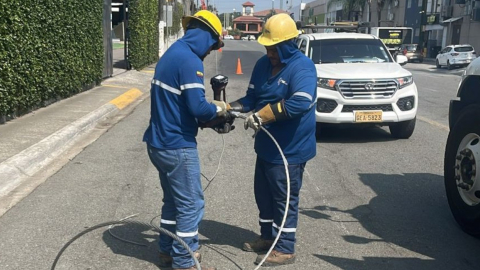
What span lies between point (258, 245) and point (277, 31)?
1780 millimetres

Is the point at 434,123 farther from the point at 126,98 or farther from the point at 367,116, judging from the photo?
the point at 126,98

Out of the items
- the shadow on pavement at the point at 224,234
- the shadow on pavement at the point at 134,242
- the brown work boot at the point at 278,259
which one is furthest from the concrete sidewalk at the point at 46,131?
the brown work boot at the point at 278,259

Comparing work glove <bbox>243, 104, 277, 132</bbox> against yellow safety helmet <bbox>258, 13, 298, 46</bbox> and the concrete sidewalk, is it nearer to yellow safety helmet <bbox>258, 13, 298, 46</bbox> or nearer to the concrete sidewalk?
yellow safety helmet <bbox>258, 13, 298, 46</bbox>

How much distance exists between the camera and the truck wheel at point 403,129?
9367 millimetres

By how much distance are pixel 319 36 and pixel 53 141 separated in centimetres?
552

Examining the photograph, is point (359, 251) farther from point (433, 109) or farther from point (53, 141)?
point (433, 109)

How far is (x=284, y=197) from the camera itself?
4.32 meters

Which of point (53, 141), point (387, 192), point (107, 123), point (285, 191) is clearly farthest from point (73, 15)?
point (285, 191)

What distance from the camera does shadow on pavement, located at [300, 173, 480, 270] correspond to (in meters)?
4.39

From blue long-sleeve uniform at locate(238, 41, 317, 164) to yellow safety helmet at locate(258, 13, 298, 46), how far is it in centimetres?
5

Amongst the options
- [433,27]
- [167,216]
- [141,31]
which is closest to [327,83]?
[167,216]

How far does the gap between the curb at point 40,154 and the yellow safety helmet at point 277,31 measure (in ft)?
11.8

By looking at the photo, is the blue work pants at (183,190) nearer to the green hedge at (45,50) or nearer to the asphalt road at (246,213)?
the asphalt road at (246,213)

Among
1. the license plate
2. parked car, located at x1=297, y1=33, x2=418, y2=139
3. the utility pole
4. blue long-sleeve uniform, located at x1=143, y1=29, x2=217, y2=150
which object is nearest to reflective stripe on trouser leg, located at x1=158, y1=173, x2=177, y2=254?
blue long-sleeve uniform, located at x1=143, y1=29, x2=217, y2=150
